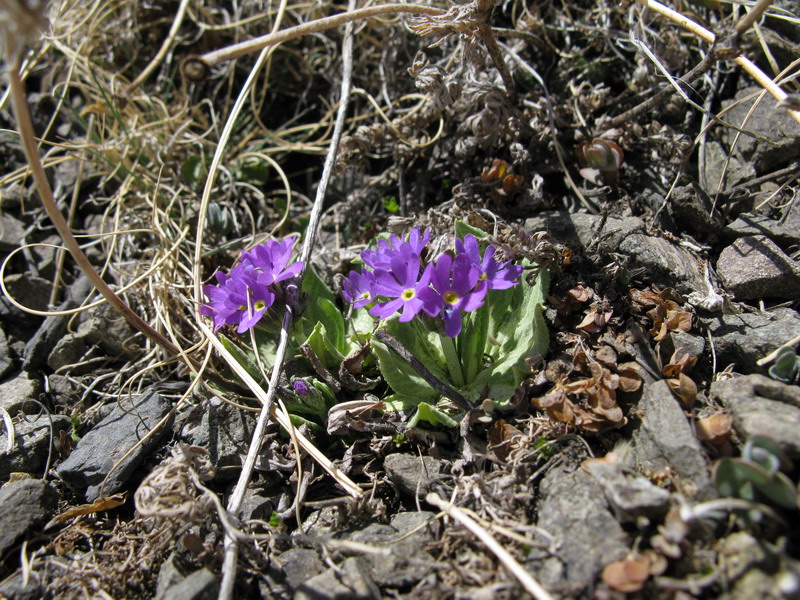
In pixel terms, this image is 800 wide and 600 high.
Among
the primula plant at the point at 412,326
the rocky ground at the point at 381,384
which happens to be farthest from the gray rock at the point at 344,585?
the primula plant at the point at 412,326

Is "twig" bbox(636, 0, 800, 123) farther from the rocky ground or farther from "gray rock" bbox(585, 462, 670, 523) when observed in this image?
"gray rock" bbox(585, 462, 670, 523)

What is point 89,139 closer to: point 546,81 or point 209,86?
point 209,86

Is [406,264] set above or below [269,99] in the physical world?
below

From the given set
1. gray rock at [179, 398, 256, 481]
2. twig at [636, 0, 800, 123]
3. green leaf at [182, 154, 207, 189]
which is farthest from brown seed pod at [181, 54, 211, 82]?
twig at [636, 0, 800, 123]

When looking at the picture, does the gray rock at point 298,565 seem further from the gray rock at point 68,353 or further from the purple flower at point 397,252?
the gray rock at point 68,353

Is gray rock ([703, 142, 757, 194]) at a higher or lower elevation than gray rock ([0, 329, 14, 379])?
higher

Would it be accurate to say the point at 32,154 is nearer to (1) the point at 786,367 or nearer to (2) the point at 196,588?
(2) the point at 196,588

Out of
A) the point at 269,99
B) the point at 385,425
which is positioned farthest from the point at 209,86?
the point at 385,425
